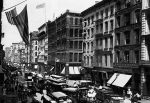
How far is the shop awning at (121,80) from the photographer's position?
128 feet

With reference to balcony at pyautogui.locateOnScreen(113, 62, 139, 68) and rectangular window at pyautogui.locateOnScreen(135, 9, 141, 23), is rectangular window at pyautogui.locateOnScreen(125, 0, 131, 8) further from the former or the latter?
balcony at pyautogui.locateOnScreen(113, 62, 139, 68)

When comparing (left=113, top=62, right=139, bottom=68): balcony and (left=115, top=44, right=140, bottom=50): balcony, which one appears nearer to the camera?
(left=113, top=62, right=139, bottom=68): balcony

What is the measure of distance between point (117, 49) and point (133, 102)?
16.1m

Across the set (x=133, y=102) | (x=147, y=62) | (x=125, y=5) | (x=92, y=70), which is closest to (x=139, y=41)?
(x=147, y=62)

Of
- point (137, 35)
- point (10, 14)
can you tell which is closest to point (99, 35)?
point (137, 35)

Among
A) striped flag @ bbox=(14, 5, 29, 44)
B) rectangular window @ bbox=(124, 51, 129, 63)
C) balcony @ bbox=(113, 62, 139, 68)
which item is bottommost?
balcony @ bbox=(113, 62, 139, 68)

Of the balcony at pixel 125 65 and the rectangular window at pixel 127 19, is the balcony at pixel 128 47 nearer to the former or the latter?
the balcony at pixel 125 65

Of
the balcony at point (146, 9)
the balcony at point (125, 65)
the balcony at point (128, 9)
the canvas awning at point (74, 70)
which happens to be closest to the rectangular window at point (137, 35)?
the balcony at point (125, 65)

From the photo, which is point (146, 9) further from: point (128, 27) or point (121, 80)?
point (121, 80)

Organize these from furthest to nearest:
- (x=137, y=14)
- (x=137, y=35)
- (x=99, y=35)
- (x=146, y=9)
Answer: (x=99, y=35)
(x=137, y=14)
(x=137, y=35)
(x=146, y=9)

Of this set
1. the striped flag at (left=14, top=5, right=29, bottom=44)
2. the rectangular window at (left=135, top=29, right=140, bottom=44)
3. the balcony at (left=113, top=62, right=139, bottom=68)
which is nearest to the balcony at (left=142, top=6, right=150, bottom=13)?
the rectangular window at (left=135, top=29, right=140, bottom=44)

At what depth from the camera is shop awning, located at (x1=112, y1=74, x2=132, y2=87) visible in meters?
39.2

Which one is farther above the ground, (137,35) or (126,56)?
(137,35)

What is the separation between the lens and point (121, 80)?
40500 mm
